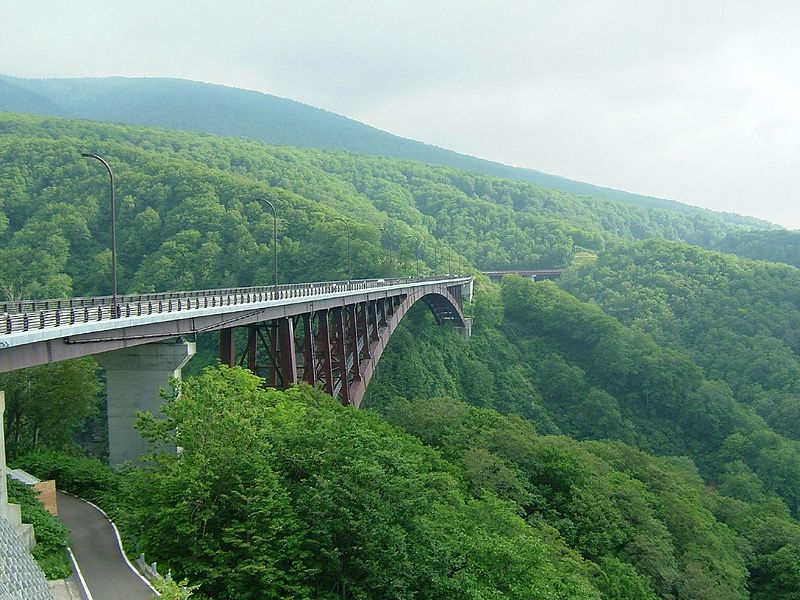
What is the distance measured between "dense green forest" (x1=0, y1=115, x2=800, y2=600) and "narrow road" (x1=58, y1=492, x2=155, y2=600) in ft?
2.27

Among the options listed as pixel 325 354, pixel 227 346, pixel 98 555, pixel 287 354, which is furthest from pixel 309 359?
Result: pixel 98 555

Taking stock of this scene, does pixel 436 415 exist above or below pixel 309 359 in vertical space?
below

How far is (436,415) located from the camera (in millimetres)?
37906

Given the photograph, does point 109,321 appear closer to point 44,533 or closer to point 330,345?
point 44,533

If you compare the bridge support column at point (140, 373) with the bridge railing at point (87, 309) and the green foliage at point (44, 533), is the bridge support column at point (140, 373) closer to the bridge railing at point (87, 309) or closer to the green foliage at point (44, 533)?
the bridge railing at point (87, 309)

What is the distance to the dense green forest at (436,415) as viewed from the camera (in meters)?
15.8

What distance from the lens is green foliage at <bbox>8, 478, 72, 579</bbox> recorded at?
51.0 feet

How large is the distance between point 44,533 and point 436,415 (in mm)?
23510

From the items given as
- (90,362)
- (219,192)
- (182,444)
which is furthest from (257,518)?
(219,192)

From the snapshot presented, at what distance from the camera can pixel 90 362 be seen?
36.2 meters

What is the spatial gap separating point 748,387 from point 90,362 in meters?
64.8

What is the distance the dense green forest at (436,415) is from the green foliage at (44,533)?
1689 millimetres

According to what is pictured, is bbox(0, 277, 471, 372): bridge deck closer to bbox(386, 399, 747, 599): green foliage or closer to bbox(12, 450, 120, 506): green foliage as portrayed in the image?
bbox(12, 450, 120, 506): green foliage

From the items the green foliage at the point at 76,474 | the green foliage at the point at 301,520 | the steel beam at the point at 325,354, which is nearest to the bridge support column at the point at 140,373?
the green foliage at the point at 76,474
